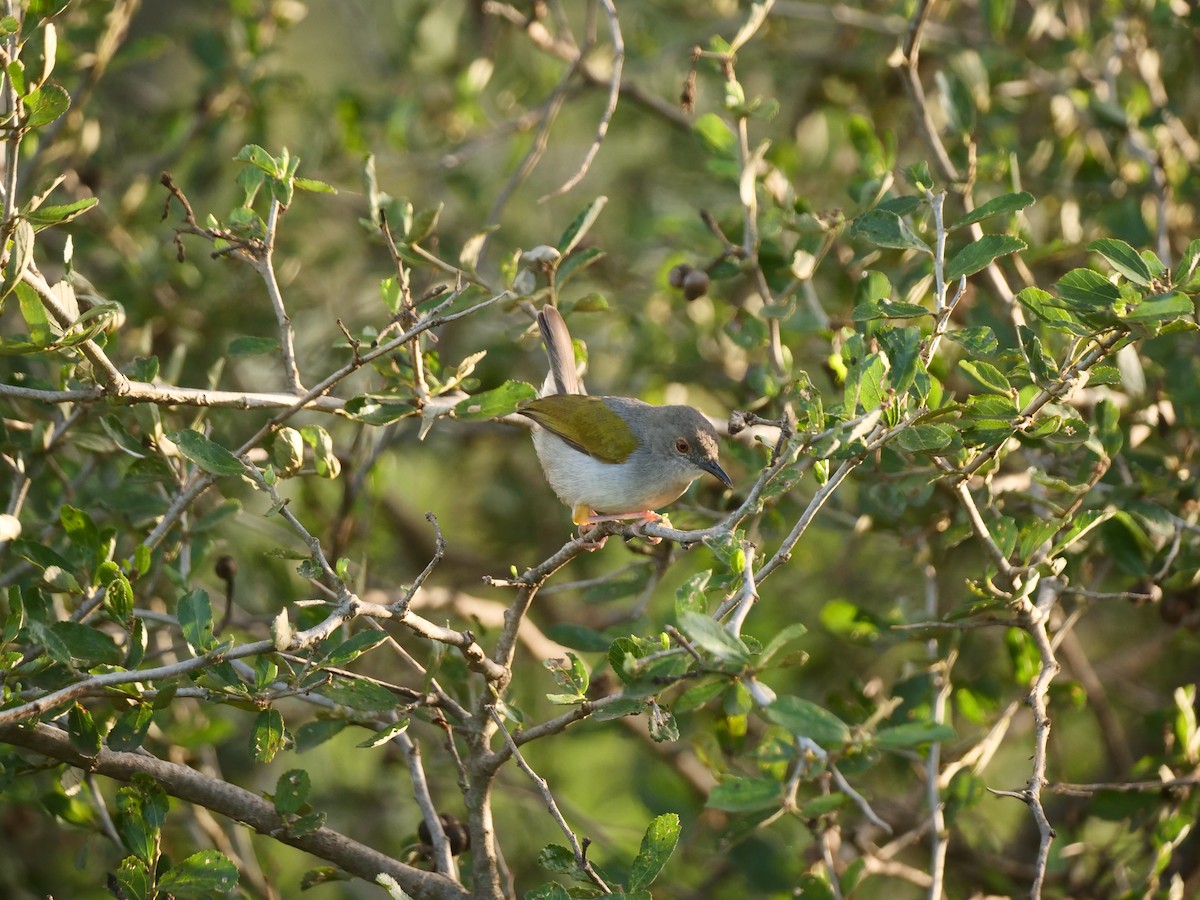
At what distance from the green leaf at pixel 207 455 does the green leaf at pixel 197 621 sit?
32 centimetres

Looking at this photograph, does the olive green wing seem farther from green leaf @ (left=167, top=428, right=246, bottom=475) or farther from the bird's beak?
green leaf @ (left=167, top=428, right=246, bottom=475)

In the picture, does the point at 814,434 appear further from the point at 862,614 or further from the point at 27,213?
the point at 27,213

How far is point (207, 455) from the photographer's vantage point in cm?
298

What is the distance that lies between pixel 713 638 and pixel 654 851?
29.4 inches

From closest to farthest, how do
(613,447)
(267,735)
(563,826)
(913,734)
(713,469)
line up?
(913,734) → (563,826) → (267,735) → (713,469) → (613,447)

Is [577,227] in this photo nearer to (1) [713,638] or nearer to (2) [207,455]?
(2) [207,455]

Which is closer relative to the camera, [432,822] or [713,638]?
[713,638]

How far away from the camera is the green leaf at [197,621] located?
A: 2820mm

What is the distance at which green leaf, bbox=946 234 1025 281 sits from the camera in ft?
9.73

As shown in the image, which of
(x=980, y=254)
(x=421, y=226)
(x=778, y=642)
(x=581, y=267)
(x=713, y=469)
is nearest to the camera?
(x=778, y=642)

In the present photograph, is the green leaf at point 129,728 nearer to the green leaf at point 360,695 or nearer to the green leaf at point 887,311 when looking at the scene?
the green leaf at point 360,695

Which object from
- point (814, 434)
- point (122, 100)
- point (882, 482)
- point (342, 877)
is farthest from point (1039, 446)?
point (122, 100)

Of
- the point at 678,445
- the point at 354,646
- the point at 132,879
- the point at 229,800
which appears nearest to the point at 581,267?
the point at 678,445

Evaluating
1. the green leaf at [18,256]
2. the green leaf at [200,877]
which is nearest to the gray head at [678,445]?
the green leaf at [200,877]
